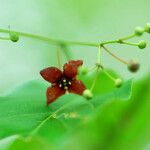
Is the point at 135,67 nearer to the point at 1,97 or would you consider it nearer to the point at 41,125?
the point at 41,125

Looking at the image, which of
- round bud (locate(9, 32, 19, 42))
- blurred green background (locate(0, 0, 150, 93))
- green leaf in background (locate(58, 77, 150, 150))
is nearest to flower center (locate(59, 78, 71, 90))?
round bud (locate(9, 32, 19, 42))

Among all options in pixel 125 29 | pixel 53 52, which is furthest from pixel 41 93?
pixel 125 29

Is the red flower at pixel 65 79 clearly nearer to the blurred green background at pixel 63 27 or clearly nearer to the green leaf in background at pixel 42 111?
the green leaf in background at pixel 42 111

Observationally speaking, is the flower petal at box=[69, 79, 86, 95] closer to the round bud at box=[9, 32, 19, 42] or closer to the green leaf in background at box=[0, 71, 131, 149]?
the green leaf in background at box=[0, 71, 131, 149]

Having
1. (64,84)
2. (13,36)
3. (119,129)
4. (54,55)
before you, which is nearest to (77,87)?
(64,84)

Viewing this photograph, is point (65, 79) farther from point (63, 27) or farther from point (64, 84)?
point (63, 27)

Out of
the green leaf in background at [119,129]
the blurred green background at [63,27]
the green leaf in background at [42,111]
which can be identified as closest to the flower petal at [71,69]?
the green leaf in background at [42,111]
